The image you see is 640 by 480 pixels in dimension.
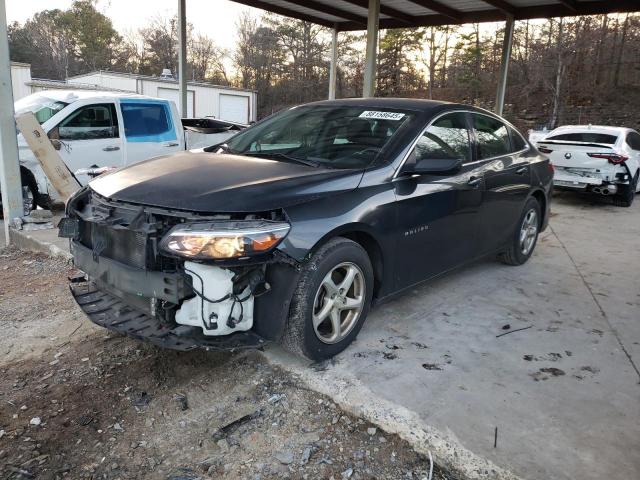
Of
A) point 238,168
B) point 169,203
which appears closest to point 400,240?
point 238,168

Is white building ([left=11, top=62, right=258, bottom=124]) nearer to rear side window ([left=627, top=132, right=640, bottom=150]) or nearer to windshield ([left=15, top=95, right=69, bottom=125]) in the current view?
windshield ([left=15, top=95, right=69, bottom=125])

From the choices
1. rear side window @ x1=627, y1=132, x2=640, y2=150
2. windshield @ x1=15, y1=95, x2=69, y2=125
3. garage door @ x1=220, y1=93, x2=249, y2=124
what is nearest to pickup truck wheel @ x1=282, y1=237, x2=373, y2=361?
windshield @ x1=15, y1=95, x2=69, y2=125

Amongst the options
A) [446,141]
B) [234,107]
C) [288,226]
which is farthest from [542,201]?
[234,107]

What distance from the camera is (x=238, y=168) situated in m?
3.19

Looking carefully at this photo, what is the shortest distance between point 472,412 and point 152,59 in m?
45.2

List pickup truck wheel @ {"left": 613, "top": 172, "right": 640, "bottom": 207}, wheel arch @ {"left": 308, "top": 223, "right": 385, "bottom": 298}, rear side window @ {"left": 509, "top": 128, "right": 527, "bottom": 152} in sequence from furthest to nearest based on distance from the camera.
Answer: pickup truck wheel @ {"left": 613, "top": 172, "right": 640, "bottom": 207} → rear side window @ {"left": 509, "top": 128, "right": 527, "bottom": 152} → wheel arch @ {"left": 308, "top": 223, "right": 385, "bottom": 298}

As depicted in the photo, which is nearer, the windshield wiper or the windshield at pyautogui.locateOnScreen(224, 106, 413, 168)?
the windshield wiper

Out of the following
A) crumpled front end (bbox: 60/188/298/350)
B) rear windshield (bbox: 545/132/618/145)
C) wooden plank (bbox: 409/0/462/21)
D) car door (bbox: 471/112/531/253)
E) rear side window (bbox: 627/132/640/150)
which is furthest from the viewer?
wooden plank (bbox: 409/0/462/21)

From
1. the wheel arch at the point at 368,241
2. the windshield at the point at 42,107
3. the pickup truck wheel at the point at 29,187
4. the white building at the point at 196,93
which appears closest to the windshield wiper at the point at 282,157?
the wheel arch at the point at 368,241

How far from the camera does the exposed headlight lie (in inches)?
99.4

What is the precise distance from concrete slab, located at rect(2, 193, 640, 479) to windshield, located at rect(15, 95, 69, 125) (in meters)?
5.91

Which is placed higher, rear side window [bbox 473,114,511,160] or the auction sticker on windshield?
the auction sticker on windshield

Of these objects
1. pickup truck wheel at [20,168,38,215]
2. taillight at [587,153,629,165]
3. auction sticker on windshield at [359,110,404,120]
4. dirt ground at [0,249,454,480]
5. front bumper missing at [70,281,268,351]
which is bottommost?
dirt ground at [0,249,454,480]

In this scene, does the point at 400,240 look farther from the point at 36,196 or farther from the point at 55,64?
the point at 55,64
